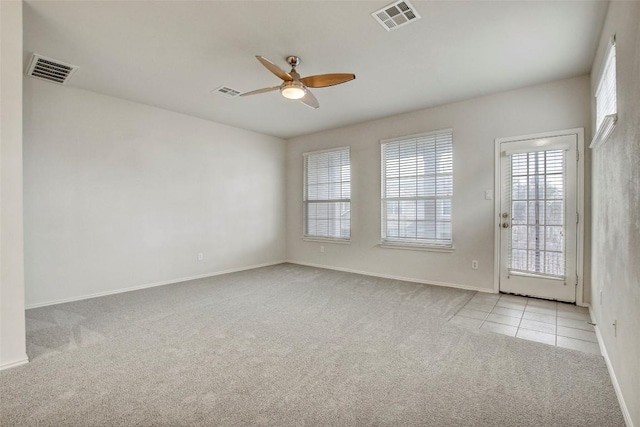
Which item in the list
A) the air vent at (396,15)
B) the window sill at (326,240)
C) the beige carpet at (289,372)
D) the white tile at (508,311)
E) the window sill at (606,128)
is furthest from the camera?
the window sill at (326,240)

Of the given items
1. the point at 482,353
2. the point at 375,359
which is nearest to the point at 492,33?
the point at 482,353

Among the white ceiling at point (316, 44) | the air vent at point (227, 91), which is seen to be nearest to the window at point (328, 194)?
the white ceiling at point (316, 44)

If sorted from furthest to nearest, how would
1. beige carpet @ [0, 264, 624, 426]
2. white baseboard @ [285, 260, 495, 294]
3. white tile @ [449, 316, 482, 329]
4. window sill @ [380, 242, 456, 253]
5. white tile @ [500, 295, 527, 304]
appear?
window sill @ [380, 242, 456, 253] → white baseboard @ [285, 260, 495, 294] → white tile @ [500, 295, 527, 304] → white tile @ [449, 316, 482, 329] → beige carpet @ [0, 264, 624, 426]

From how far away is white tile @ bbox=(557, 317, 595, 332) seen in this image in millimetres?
2950

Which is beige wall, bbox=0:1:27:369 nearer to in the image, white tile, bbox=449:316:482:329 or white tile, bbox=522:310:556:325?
white tile, bbox=449:316:482:329

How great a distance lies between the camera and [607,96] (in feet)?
8.36

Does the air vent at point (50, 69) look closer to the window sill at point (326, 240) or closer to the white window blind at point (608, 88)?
the window sill at point (326, 240)

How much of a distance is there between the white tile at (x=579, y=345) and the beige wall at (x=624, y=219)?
12 centimetres

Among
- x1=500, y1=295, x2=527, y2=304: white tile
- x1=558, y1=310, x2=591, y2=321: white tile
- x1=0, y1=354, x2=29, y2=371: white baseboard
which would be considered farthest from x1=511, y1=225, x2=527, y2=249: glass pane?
x1=0, y1=354, x2=29, y2=371: white baseboard

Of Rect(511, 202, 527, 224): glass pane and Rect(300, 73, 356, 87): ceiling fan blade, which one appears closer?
Rect(300, 73, 356, 87): ceiling fan blade

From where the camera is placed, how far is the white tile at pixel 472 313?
10.8ft

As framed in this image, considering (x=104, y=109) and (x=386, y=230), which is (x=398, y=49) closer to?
(x=386, y=230)

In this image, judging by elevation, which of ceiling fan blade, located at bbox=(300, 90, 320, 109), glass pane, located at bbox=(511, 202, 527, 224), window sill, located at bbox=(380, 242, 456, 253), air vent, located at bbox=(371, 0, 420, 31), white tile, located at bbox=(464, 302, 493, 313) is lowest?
white tile, located at bbox=(464, 302, 493, 313)

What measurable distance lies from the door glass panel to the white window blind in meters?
0.94
